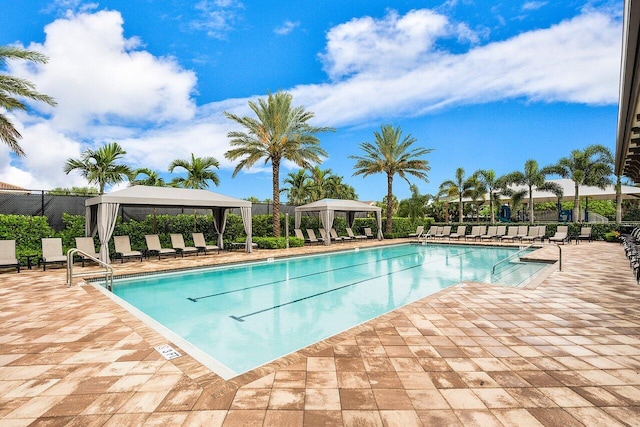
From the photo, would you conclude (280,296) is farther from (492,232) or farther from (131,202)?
(492,232)

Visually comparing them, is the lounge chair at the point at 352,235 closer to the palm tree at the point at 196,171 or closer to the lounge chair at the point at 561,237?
the palm tree at the point at 196,171

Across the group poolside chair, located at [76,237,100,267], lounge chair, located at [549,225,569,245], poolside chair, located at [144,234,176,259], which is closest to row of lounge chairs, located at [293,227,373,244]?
poolside chair, located at [144,234,176,259]

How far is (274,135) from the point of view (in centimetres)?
1430

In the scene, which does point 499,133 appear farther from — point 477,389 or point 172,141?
point 477,389

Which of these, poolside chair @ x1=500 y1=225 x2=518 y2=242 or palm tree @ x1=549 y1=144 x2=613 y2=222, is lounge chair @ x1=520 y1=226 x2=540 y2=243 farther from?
palm tree @ x1=549 y1=144 x2=613 y2=222

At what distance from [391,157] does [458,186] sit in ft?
38.6

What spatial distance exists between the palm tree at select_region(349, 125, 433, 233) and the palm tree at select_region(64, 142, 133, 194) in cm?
1318

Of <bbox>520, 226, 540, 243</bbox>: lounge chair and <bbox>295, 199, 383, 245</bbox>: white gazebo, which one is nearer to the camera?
<bbox>295, 199, 383, 245</bbox>: white gazebo

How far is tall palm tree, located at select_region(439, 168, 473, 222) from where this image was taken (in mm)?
27469

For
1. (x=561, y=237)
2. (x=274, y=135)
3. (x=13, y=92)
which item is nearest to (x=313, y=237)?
(x=274, y=135)

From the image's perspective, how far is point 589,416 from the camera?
2.11m

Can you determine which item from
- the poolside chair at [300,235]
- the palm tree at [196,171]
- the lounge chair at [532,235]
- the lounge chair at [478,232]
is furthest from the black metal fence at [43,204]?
the lounge chair at [532,235]

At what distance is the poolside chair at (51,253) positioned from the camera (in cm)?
884

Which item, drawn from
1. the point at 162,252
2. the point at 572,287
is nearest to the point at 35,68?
the point at 162,252
